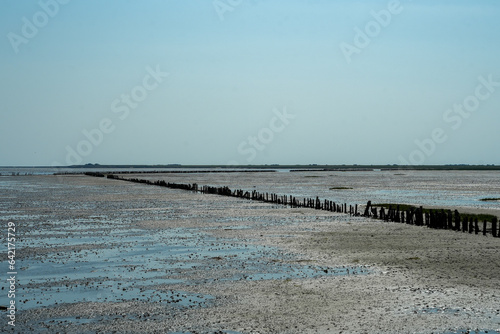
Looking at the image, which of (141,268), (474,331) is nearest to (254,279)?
(141,268)

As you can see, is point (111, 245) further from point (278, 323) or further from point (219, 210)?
point (219, 210)

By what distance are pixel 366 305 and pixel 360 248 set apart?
9683 mm

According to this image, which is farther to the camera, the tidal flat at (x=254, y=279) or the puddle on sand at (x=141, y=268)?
the puddle on sand at (x=141, y=268)

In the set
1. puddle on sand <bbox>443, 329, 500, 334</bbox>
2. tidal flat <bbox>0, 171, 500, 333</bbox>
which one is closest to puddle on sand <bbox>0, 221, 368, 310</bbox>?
tidal flat <bbox>0, 171, 500, 333</bbox>

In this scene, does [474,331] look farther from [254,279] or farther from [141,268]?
[141,268]

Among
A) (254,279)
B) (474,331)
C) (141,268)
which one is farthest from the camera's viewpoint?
(141,268)

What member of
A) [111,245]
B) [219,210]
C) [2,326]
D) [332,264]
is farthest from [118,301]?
[219,210]

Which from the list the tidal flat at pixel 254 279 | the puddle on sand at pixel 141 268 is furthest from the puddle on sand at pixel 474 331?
the puddle on sand at pixel 141 268

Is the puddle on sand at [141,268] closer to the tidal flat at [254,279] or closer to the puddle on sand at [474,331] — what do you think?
the tidal flat at [254,279]

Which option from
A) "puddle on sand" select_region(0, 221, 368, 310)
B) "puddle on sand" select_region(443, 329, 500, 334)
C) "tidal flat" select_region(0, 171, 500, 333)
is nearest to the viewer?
"puddle on sand" select_region(443, 329, 500, 334)

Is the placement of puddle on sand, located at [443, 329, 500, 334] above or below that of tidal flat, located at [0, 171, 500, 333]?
above

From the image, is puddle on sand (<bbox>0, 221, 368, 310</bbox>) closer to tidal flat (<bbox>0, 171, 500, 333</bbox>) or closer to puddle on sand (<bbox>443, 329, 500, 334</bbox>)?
tidal flat (<bbox>0, 171, 500, 333</bbox>)

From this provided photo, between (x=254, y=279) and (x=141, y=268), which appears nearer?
(x=254, y=279)

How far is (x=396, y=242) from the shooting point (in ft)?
82.8
